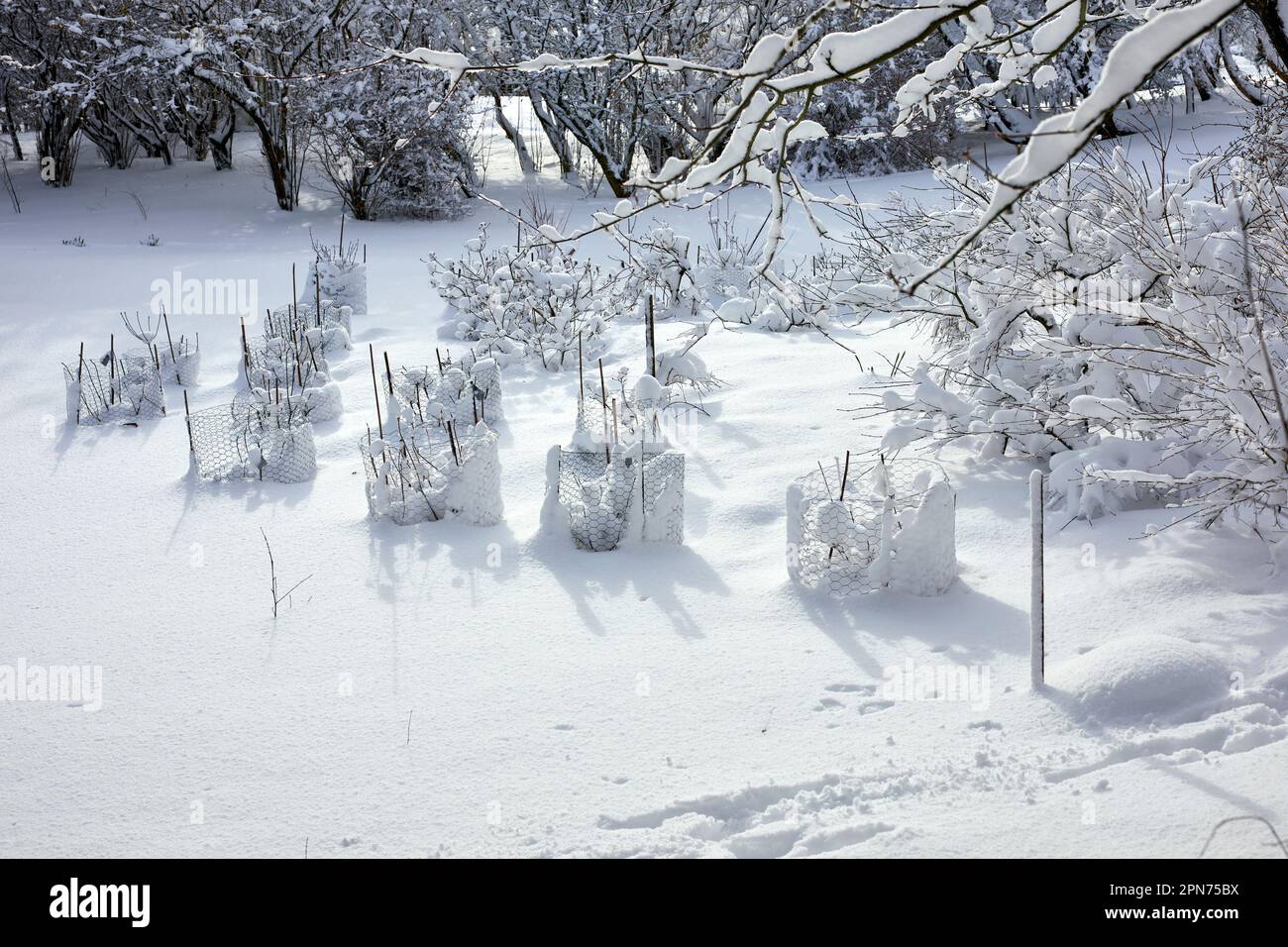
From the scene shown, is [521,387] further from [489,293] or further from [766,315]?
[766,315]

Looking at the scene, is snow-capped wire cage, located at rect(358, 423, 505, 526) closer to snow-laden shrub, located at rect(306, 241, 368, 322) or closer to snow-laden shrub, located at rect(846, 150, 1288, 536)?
snow-laden shrub, located at rect(846, 150, 1288, 536)

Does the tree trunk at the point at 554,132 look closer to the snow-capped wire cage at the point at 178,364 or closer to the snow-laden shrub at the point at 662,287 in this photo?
the snow-laden shrub at the point at 662,287

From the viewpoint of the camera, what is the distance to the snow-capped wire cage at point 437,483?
179 inches

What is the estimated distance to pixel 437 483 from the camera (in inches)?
186

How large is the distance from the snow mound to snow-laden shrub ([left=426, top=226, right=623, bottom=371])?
4.15 m

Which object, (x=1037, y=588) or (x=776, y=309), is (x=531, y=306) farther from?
(x=1037, y=588)

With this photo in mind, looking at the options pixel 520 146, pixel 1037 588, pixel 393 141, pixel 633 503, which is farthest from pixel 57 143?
pixel 1037 588

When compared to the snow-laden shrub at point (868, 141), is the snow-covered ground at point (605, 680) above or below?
below

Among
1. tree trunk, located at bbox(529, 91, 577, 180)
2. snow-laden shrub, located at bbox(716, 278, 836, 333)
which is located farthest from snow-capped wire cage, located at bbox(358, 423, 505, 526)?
tree trunk, located at bbox(529, 91, 577, 180)

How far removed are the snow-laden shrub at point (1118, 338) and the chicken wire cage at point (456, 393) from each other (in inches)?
75.8

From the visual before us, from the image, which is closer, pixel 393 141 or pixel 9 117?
pixel 393 141

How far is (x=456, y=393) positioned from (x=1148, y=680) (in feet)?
12.3

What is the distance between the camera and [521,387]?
659 cm

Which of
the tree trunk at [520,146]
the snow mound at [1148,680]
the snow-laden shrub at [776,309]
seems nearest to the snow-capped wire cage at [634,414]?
the snow-laden shrub at [776,309]
